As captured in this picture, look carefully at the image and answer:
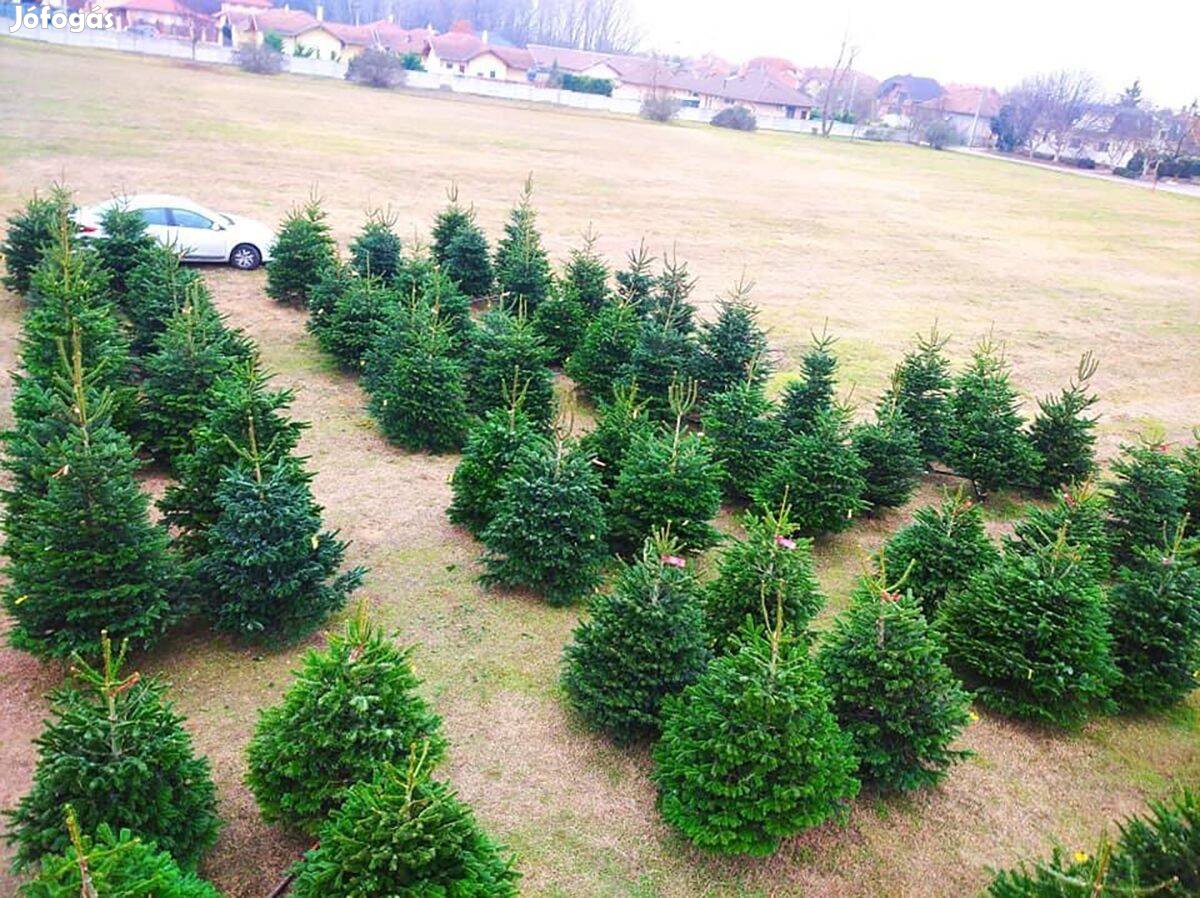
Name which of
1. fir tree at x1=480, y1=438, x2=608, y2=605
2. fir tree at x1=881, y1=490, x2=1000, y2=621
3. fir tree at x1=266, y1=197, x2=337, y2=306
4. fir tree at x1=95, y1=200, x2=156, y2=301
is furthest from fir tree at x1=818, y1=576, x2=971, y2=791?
fir tree at x1=95, y1=200, x2=156, y2=301

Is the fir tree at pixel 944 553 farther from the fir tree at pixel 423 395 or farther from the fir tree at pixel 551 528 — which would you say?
the fir tree at pixel 423 395

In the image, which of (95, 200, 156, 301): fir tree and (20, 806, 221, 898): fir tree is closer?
(20, 806, 221, 898): fir tree

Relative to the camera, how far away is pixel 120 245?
1479cm

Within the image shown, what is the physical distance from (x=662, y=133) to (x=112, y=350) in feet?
190

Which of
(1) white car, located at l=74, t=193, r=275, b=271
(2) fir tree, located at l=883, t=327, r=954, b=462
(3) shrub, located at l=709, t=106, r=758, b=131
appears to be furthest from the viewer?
(3) shrub, located at l=709, t=106, r=758, b=131

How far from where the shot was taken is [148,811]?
474 cm

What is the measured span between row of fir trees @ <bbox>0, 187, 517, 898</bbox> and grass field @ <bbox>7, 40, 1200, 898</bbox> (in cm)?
57

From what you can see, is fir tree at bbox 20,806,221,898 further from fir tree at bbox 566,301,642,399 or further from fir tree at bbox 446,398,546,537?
fir tree at bbox 566,301,642,399

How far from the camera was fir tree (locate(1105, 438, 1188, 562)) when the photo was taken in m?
9.23

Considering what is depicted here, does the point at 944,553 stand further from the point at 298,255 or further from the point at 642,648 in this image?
the point at 298,255

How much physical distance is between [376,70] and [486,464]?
6686 cm

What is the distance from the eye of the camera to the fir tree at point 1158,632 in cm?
734

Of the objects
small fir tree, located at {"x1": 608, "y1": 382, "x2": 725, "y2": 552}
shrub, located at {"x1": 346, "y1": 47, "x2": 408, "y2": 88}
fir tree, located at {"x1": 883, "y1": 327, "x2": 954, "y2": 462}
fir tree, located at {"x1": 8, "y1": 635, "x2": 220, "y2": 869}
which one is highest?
shrub, located at {"x1": 346, "y1": 47, "x2": 408, "y2": 88}

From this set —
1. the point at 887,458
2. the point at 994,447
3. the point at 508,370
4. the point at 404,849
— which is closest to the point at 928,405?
the point at 994,447
